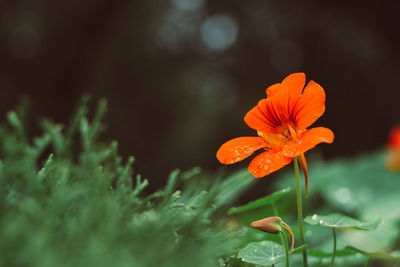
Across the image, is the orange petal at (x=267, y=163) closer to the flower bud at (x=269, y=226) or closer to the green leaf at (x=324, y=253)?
the flower bud at (x=269, y=226)

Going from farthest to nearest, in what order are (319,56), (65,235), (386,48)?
(319,56) < (386,48) < (65,235)

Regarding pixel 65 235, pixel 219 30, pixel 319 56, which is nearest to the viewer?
pixel 65 235

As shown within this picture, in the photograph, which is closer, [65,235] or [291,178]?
[65,235]

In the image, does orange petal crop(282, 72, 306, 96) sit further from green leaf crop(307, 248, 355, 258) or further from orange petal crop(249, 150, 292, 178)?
green leaf crop(307, 248, 355, 258)

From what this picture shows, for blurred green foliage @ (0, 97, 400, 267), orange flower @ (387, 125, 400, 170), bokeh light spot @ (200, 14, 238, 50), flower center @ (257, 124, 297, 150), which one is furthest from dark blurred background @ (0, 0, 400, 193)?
blurred green foliage @ (0, 97, 400, 267)

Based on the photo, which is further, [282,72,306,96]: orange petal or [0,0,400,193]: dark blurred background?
[0,0,400,193]: dark blurred background

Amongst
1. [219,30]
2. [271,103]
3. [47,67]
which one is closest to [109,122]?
[47,67]

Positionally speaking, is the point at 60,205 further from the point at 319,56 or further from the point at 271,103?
the point at 319,56
